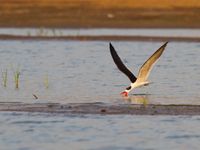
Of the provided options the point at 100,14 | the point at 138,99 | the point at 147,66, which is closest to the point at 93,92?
the point at 138,99

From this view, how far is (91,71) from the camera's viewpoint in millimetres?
21984

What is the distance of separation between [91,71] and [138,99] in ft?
15.5

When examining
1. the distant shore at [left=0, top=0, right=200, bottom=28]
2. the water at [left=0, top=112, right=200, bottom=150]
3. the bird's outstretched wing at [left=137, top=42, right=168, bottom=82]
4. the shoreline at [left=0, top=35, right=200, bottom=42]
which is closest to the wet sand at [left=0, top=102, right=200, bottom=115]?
the water at [left=0, top=112, right=200, bottom=150]

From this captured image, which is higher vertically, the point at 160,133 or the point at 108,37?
the point at 108,37

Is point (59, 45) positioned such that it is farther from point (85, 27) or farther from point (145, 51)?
point (85, 27)

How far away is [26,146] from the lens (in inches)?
510

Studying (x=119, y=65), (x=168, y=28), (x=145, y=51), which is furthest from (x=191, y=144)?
(x=168, y=28)

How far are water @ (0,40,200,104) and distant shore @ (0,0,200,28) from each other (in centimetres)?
691

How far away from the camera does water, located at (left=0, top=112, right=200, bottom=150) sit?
12977 millimetres

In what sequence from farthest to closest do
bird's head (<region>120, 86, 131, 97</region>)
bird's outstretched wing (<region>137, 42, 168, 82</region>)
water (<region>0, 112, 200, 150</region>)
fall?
bird's head (<region>120, 86, 131, 97</region>), bird's outstretched wing (<region>137, 42, 168, 82</region>), water (<region>0, 112, 200, 150</region>)

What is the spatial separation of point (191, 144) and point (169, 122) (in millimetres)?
1603

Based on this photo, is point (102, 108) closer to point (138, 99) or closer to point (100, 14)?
point (138, 99)

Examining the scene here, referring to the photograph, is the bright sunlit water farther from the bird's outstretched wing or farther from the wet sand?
the bird's outstretched wing

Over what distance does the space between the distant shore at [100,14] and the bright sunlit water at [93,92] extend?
24.2ft
